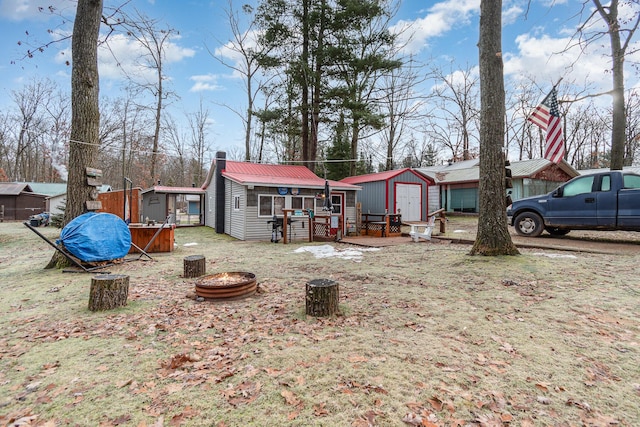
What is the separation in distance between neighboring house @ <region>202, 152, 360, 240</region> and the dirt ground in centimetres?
673

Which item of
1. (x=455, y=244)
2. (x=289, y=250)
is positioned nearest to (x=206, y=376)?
(x=289, y=250)

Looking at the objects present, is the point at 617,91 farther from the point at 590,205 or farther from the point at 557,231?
the point at 557,231

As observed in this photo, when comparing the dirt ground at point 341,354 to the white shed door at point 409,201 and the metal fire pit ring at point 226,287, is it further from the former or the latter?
the white shed door at point 409,201

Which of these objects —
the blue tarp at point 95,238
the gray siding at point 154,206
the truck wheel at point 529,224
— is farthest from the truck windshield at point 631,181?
the gray siding at point 154,206

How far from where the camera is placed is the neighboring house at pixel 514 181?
1789 centimetres

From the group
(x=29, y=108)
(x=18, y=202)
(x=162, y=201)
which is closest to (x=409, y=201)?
(x=162, y=201)

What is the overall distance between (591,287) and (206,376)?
5340 millimetres

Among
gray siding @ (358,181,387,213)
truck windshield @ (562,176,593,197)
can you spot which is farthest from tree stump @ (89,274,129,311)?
gray siding @ (358,181,387,213)

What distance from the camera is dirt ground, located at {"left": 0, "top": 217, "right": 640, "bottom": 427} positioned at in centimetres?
197

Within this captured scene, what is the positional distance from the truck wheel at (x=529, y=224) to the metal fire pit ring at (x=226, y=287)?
8.89 m

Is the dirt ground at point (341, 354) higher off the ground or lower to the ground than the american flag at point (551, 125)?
lower

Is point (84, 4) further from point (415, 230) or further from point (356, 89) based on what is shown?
point (356, 89)

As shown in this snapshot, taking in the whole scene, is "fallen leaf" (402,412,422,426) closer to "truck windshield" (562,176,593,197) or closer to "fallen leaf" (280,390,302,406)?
"fallen leaf" (280,390,302,406)

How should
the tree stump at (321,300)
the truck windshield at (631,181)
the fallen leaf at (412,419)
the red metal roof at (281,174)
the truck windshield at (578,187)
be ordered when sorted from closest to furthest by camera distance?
the fallen leaf at (412,419), the tree stump at (321,300), the truck windshield at (631,181), the truck windshield at (578,187), the red metal roof at (281,174)
